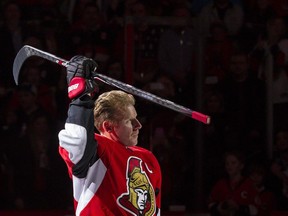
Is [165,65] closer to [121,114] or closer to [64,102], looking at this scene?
[64,102]

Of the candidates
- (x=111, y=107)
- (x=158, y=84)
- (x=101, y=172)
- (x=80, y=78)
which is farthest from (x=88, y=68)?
(x=158, y=84)

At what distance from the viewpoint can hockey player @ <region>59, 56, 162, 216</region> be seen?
115 inches

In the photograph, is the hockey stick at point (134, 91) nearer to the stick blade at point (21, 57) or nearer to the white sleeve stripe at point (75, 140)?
the stick blade at point (21, 57)

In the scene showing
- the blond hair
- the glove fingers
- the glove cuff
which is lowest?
the blond hair

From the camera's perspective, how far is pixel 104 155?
304cm

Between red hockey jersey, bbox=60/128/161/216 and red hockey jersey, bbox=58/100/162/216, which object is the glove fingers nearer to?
red hockey jersey, bbox=58/100/162/216

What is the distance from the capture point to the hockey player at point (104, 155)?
2928 millimetres

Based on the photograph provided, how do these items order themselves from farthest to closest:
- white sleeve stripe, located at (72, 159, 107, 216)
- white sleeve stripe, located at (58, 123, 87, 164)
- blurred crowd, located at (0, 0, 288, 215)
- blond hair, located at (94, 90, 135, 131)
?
blurred crowd, located at (0, 0, 288, 215) < blond hair, located at (94, 90, 135, 131) < white sleeve stripe, located at (72, 159, 107, 216) < white sleeve stripe, located at (58, 123, 87, 164)

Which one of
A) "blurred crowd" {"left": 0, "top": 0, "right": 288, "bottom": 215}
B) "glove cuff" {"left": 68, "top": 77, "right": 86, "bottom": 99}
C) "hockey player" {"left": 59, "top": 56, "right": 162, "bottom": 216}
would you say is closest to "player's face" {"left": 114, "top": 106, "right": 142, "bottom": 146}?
"hockey player" {"left": 59, "top": 56, "right": 162, "bottom": 216}

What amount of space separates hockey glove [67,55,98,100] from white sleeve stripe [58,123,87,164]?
0.37 feet

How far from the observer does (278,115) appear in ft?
19.0

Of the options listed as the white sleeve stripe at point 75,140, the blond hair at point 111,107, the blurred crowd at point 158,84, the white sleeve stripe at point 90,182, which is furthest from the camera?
the blurred crowd at point 158,84

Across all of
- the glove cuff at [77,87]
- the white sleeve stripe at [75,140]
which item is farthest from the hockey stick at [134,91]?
the white sleeve stripe at [75,140]

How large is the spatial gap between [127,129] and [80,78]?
0.32 meters
